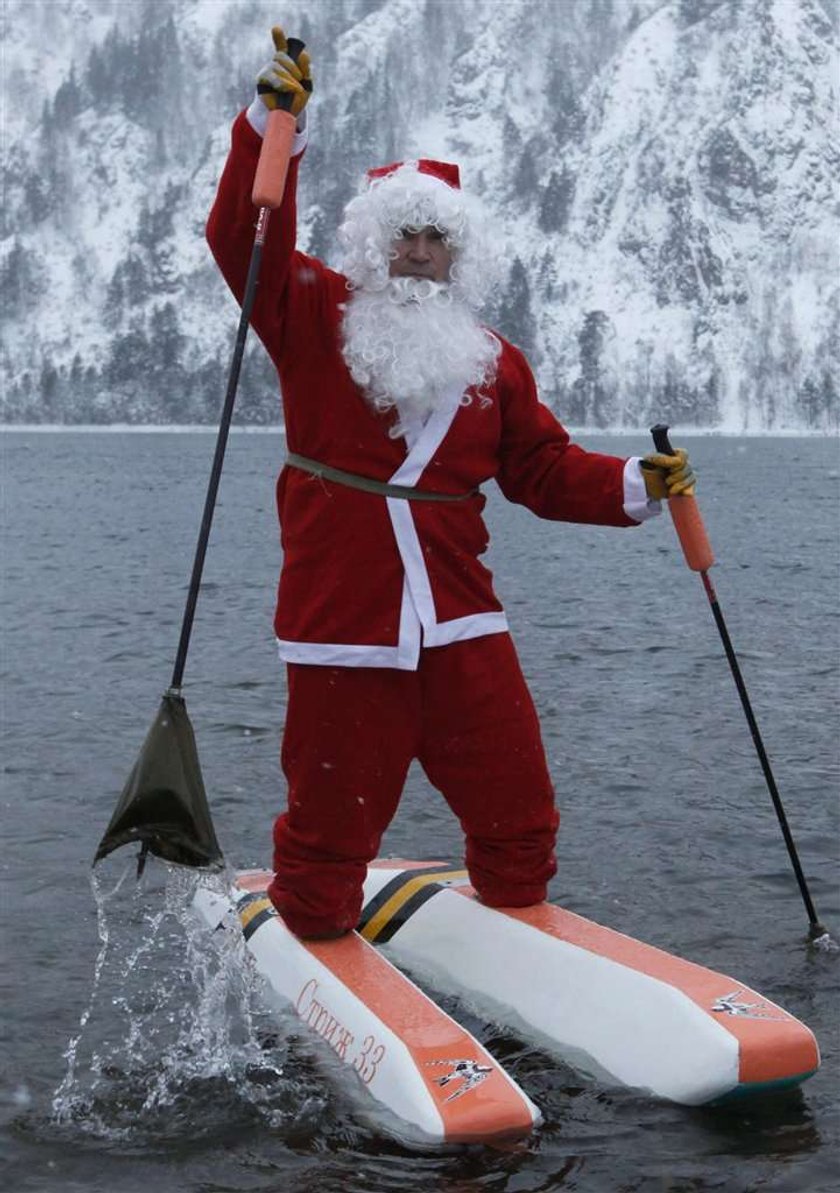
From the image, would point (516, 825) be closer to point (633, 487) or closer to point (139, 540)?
point (633, 487)

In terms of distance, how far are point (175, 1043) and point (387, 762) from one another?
1.52m

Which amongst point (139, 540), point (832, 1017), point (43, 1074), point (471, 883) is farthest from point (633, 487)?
point (139, 540)

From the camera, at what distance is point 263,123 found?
6012 mm

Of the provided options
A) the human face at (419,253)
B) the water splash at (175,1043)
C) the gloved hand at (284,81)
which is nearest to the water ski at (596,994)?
the water splash at (175,1043)

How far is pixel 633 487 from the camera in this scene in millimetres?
6594

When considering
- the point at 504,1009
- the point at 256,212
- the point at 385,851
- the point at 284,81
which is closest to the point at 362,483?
the point at 256,212

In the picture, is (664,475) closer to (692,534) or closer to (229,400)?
(692,534)

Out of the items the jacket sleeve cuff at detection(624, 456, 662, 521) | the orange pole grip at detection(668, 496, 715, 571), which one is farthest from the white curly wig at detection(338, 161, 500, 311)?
the orange pole grip at detection(668, 496, 715, 571)

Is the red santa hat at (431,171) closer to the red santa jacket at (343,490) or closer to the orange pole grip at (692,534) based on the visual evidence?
the red santa jacket at (343,490)

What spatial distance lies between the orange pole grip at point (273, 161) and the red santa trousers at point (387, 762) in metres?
1.79

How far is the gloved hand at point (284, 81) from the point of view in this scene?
5.93m

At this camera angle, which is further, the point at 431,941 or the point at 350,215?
the point at 431,941

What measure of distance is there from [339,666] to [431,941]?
159 cm

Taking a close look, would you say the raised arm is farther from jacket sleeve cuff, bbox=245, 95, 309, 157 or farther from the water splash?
the water splash
